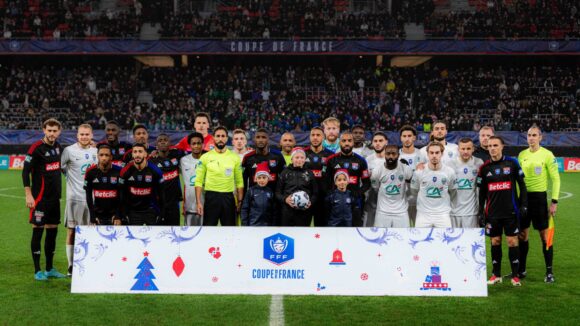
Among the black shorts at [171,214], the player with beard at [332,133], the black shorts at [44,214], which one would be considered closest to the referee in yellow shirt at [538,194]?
the player with beard at [332,133]

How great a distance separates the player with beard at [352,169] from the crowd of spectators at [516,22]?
2728 cm

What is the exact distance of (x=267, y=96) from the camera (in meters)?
34.5

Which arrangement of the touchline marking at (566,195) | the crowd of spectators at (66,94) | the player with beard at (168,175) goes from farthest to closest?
the crowd of spectators at (66,94) → the touchline marking at (566,195) → the player with beard at (168,175)

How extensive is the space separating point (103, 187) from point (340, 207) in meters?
3.22

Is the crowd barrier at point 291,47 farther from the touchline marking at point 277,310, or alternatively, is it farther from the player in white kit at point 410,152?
the touchline marking at point 277,310

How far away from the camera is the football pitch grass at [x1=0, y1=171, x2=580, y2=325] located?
701cm

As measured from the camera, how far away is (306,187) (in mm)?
8734

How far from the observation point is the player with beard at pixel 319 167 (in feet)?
30.1

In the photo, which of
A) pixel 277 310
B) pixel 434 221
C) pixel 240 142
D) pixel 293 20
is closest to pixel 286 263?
pixel 277 310

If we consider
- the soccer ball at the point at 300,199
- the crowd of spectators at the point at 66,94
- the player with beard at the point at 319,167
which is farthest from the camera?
the crowd of spectators at the point at 66,94

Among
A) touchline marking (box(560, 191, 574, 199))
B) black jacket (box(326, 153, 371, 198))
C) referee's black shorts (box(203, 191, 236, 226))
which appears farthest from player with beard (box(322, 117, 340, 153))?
touchline marking (box(560, 191, 574, 199))

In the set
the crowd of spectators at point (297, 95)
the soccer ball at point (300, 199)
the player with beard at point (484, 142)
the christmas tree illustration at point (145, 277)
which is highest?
the crowd of spectators at point (297, 95)

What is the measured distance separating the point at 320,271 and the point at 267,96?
27.1 m

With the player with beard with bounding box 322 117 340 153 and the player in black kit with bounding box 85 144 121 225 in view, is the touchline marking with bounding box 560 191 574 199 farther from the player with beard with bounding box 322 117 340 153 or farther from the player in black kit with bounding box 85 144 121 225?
the player in black kit with bounding box 85 144 121 225
